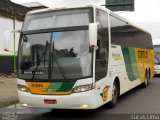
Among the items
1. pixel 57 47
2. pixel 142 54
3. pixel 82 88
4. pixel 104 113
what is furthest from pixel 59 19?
pixel 142 54

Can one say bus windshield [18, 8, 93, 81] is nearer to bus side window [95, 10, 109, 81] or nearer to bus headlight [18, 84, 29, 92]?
bus headlight [18, 84, 29, 92]

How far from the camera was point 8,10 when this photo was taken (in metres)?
26.6

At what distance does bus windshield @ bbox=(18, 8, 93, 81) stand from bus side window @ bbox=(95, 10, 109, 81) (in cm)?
47

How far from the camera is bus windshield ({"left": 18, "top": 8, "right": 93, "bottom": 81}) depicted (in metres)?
9.50

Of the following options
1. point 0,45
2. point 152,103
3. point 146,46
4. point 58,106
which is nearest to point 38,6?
point 0,45

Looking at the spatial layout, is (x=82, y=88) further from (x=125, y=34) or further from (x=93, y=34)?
(x=125, y=34)

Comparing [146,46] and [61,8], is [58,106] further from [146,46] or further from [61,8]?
[146,46]

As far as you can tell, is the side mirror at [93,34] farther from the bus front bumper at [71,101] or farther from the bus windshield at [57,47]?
the bus front bumper at [71,101]

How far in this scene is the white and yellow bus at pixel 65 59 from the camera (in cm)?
936

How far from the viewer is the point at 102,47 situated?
10398mm

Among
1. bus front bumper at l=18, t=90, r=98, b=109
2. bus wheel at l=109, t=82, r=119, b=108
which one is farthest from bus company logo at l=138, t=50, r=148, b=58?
bus front bumper at l=18, t=90, r=98, b=109

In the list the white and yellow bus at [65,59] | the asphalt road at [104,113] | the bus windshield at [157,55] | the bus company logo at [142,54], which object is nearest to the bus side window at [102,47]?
the white and yellow bus at [65,59]

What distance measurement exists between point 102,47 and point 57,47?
1.40m

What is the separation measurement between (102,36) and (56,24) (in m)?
1.40
